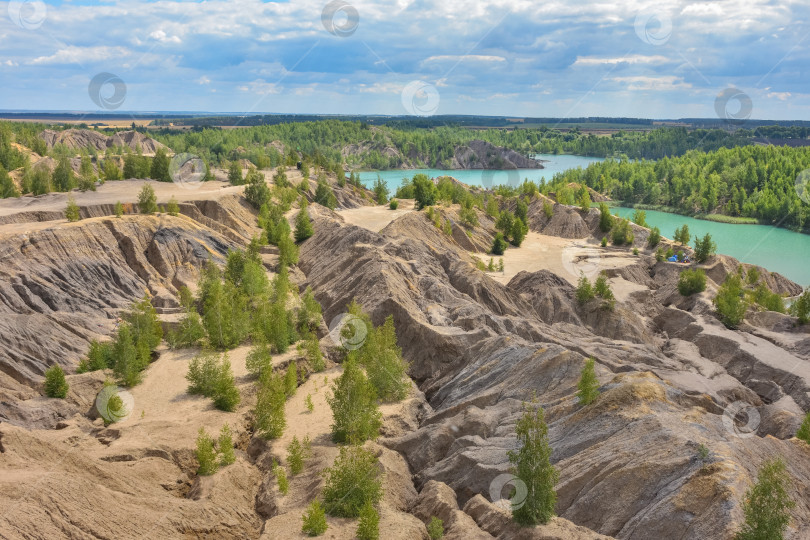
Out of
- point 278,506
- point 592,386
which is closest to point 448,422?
point 592,386

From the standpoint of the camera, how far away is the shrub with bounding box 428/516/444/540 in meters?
22.0

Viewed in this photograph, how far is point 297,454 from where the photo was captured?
27.7 m

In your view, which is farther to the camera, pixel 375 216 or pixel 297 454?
pixel 375 216

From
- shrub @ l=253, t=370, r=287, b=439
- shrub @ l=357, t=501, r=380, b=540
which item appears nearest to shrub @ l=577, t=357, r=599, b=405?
shrub @ l=357, t=501, r=380, b=540

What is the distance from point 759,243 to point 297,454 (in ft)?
359

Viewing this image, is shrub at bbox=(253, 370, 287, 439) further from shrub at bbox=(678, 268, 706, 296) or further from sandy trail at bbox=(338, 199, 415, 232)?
shrub at bbox=(678, 268, 706, 296)

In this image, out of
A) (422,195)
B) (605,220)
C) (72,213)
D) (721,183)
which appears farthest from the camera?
(721,183)

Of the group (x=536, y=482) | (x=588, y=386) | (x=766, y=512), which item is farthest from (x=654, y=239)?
(x=766, y=512)

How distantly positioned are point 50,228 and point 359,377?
29441 millimetres

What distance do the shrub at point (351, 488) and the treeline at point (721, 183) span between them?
115m

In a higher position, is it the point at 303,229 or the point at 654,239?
the point at 303,229

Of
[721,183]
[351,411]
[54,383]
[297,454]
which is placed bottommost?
[721,183]

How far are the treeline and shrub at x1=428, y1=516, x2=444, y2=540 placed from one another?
4587 inches

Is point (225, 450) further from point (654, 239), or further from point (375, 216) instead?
point (654, 239)
